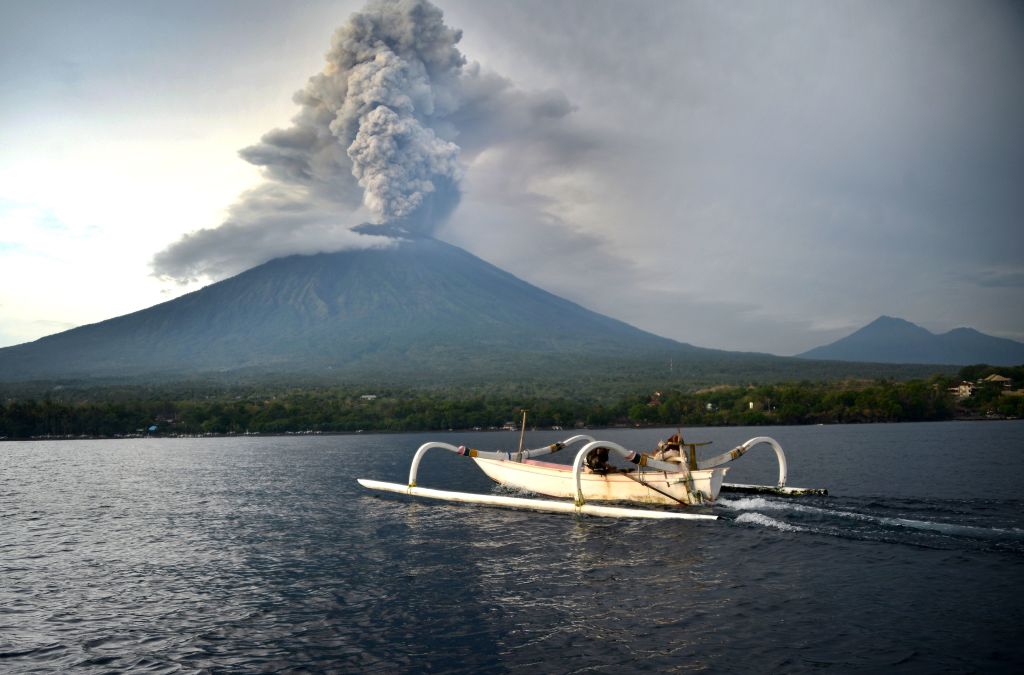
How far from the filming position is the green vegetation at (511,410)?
119000mm

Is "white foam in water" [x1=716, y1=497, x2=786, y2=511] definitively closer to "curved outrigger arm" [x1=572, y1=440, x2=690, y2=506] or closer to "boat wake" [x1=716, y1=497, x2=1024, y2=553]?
"boat wake" [x1=716, y1=497, x2=1024, y2=553]

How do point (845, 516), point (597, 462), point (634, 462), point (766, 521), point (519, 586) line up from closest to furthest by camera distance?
point (519, 586) < point (766, 521) < point (845, 516) < point (634, 462) < point (597, 462)

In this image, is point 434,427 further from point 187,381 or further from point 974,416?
point 974,416

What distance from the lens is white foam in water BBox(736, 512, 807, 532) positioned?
86.0 ft

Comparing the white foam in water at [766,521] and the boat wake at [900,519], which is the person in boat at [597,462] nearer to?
the boat wake at [900,519]

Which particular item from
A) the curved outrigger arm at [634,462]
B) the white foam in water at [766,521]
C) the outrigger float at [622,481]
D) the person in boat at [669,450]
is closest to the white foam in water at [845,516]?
the white foam in water at [766,521]

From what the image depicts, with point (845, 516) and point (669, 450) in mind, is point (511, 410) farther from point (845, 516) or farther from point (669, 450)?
point (845, 516)

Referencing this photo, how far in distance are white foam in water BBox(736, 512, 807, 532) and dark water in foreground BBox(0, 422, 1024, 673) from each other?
0.15 m

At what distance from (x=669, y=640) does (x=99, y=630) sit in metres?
14.0

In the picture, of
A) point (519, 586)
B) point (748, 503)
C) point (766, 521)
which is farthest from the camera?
point (748, 503)

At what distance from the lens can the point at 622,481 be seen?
31.8m

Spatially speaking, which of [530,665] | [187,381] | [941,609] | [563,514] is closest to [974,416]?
[563,514]

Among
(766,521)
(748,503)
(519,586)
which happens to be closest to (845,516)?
(766,521)

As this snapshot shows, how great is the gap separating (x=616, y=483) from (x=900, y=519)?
11844mm
